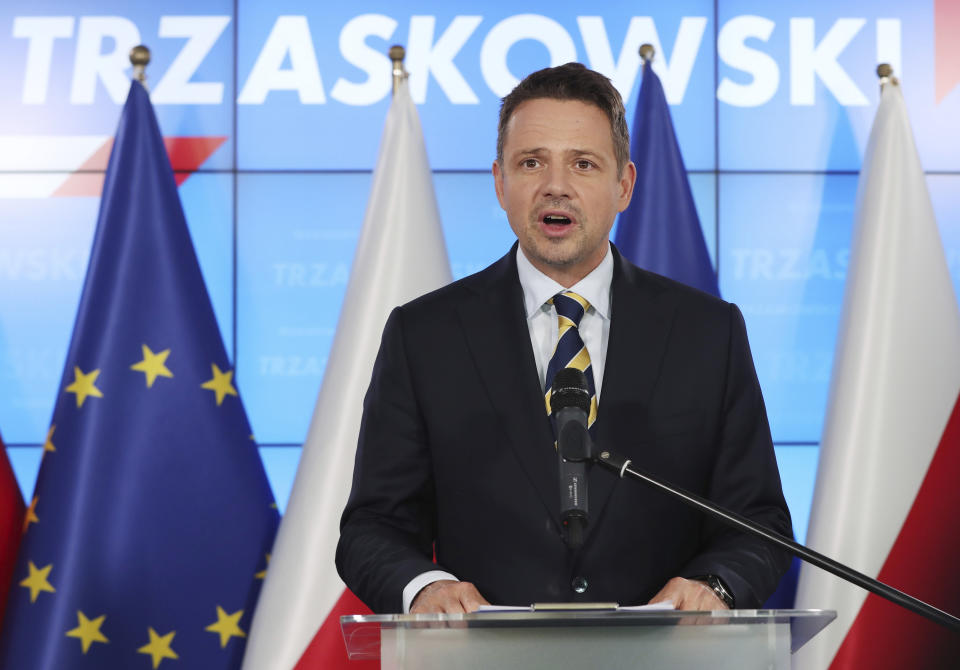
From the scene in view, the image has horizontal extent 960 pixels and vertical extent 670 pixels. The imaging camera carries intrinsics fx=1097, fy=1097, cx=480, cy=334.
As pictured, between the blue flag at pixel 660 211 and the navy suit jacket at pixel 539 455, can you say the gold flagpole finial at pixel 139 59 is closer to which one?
the blue flag at pixel 660 211

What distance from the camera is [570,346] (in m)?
1.85

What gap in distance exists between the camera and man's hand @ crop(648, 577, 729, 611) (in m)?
1.53

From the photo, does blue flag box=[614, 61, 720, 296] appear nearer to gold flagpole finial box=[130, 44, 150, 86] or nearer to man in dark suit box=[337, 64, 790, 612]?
man in dark suit box=[337, 64, 790, 612]

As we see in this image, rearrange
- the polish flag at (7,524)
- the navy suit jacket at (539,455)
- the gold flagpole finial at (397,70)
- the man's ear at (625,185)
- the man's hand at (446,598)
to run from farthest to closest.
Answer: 1. the gold flagpole finial at (397,70)
2. the polish flag at (7,524)
3. the man's ear at (625,185)
4. the navy suit jacket at (539,455)
5. the man's hand at (446,598)

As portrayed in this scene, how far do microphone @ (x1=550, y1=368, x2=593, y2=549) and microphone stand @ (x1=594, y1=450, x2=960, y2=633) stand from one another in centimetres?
3

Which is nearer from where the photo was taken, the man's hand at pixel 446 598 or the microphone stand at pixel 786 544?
the microphone stand at pixel 786 544

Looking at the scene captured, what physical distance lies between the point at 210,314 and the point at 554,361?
5.90ft

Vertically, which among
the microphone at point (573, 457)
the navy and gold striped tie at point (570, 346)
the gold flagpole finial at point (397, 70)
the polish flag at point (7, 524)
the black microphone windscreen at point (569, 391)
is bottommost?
the polish flag at point (7, 524)

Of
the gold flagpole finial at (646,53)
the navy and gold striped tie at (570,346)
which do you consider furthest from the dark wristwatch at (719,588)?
the gold flagpole finial at (646,53)

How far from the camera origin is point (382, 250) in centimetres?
334

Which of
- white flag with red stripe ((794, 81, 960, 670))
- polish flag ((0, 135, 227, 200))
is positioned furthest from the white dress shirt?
polish flag ((0, 135, 227, 200))

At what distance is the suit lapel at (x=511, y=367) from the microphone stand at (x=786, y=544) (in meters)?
0.41

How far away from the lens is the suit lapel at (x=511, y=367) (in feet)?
5.83

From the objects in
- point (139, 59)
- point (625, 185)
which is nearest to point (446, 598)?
point (625, 185)
